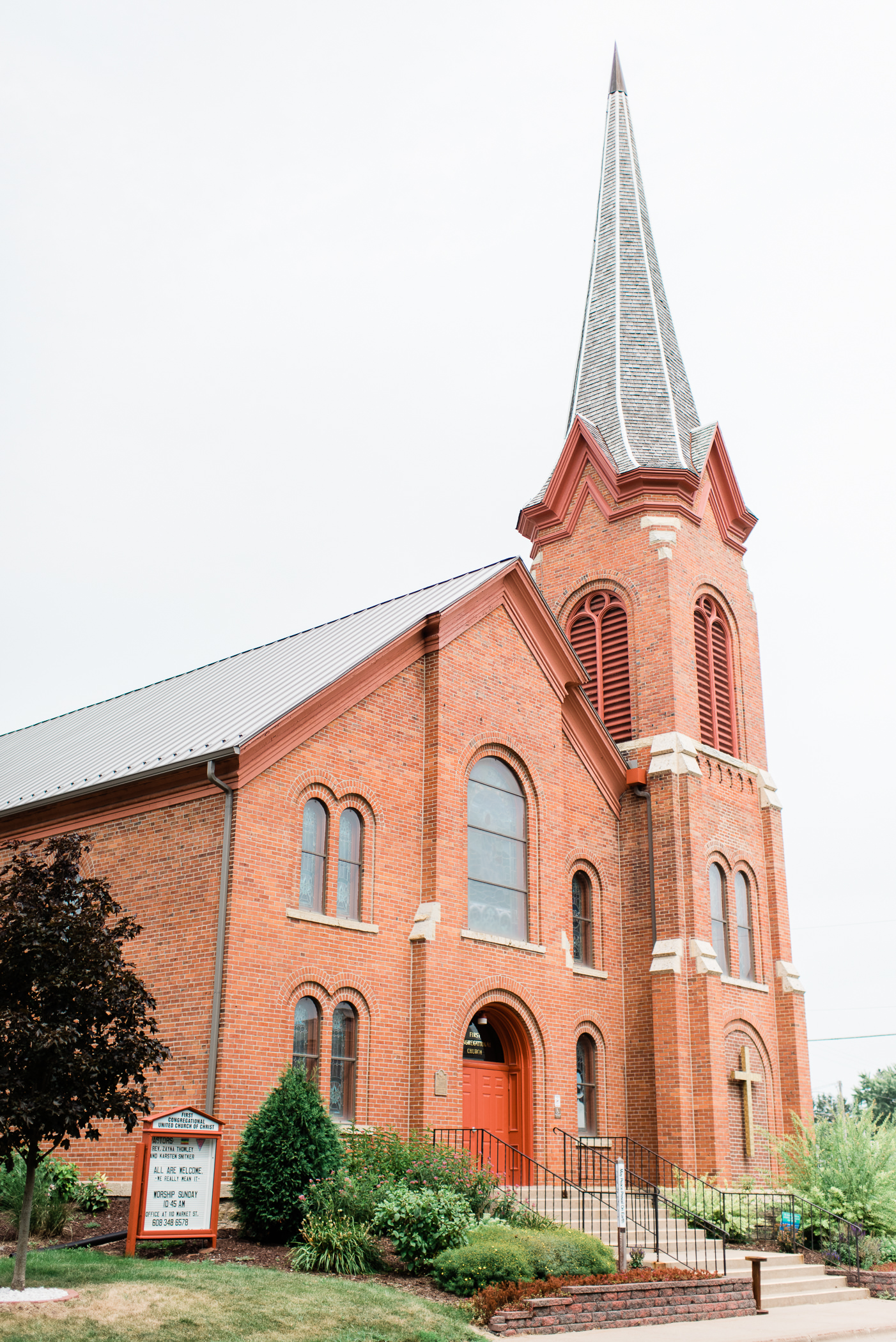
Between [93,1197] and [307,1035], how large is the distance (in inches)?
142

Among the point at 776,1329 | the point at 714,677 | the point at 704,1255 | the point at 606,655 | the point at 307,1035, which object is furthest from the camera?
the point at 714,677

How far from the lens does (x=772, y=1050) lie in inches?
1031

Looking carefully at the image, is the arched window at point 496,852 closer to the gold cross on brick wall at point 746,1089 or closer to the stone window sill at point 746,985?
the stone window sill at point 746,985

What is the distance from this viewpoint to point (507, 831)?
2345 cm

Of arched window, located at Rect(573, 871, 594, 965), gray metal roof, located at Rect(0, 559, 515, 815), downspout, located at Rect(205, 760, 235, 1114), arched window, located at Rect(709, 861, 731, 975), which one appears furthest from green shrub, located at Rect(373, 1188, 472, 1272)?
arched window, located at Rect(709, 861, 731, 975)

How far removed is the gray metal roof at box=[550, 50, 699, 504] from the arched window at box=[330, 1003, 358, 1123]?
1466 cm

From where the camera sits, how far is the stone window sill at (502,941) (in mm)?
21438

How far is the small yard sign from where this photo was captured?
48.0ft

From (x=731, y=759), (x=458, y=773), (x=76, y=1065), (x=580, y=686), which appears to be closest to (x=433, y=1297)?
(x=76, y=1065)

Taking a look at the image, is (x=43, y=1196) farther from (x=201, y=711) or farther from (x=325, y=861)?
(x=201, y=711)

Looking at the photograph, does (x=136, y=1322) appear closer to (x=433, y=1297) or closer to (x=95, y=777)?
(x=433, y=1297)

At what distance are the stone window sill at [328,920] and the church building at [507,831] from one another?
0.08 metres

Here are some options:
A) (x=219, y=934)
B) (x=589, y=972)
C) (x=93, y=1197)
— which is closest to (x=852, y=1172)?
(x=589, y=972)

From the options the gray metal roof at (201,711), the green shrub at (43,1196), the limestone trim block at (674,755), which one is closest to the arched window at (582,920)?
the limestone trim block at (674,755)
